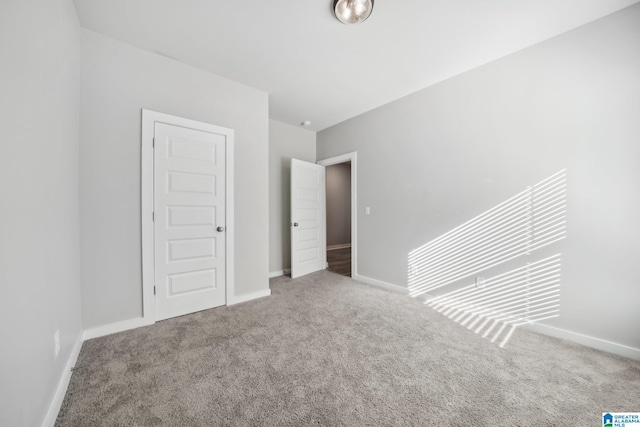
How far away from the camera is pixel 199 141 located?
2588 mm

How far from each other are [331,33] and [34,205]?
2364 millimetres

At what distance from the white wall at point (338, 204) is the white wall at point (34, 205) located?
5.52 m

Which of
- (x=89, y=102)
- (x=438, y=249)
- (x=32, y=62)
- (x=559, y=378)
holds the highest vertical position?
(x=89, y=102)

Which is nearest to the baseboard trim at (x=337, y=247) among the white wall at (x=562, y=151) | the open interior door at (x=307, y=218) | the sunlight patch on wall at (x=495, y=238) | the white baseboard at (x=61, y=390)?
the open interior door at (x=307, y=218)

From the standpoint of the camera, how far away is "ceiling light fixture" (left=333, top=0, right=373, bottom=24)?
1747 millimetres

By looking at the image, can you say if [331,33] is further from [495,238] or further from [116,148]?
[495,238]

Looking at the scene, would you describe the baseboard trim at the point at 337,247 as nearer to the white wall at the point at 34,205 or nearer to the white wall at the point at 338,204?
the white wall at the point at 338,204

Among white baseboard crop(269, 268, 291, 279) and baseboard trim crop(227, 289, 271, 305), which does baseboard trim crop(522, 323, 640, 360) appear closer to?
baseboard trim crop(227, 289, 271, 305)

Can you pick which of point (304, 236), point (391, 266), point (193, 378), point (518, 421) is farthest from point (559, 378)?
point (304, 236)

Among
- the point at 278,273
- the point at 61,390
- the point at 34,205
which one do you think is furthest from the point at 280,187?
the point at 61,390

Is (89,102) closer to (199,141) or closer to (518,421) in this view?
(199,141)

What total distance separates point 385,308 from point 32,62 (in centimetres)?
329

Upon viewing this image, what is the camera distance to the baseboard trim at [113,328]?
2.03m

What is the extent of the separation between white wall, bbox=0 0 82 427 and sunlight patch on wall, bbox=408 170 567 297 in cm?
331
